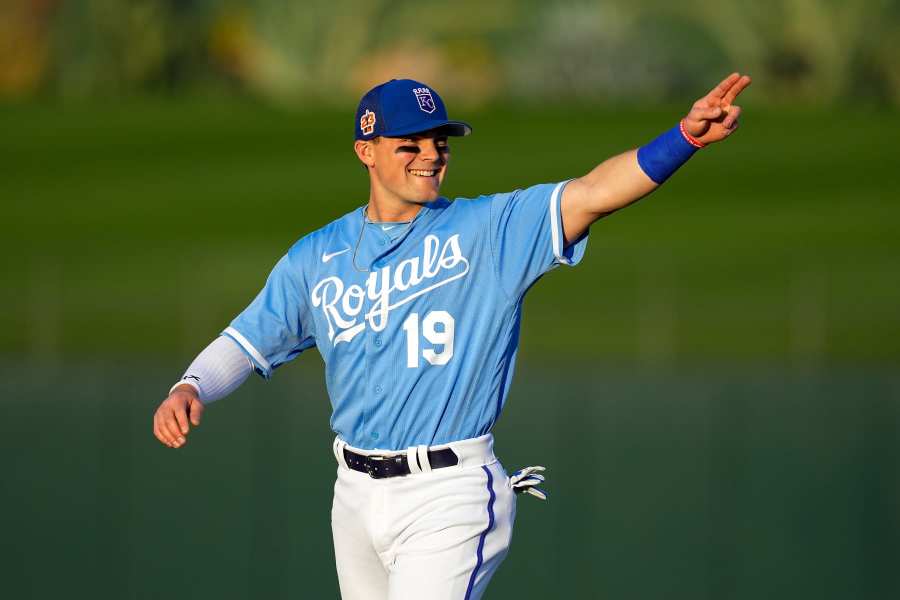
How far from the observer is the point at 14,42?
44.3 m

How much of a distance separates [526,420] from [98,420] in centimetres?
333

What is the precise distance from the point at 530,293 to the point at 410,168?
22.1 metres

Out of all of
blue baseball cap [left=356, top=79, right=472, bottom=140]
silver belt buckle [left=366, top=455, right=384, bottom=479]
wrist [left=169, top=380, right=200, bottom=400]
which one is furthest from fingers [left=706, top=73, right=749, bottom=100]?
wrist [left=169, top=380, right=200, bottom=400]

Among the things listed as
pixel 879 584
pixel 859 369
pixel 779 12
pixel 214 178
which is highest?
pixel 779 12

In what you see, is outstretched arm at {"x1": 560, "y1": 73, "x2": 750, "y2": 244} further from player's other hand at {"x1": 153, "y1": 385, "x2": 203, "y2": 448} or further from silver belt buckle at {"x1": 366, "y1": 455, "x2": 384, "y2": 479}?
player's other hand at {"x1": 153, "y1": 385, "x2": 203, "y2": 448}

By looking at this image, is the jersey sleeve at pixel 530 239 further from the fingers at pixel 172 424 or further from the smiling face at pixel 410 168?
the fingers at pixel 172 424

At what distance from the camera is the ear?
460 centimetres

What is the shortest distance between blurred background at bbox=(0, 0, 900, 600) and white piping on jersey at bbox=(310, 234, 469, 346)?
299 centimetres

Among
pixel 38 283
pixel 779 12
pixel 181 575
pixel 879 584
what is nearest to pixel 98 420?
pixel 181 575

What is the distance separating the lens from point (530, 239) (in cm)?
438

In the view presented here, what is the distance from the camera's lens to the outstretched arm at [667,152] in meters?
4.05

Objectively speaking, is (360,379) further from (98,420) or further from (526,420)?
(526,420)

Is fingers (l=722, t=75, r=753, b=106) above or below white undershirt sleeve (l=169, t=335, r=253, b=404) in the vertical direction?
above

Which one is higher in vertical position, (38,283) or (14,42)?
(14,42)
